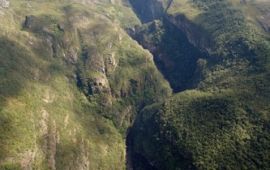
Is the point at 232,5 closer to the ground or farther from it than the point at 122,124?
farther from it

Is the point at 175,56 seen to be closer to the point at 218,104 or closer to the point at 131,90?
the point at 131,90

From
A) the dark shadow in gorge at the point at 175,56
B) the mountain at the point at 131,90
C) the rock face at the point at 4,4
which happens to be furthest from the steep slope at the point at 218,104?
the rock face at the point at 4,4

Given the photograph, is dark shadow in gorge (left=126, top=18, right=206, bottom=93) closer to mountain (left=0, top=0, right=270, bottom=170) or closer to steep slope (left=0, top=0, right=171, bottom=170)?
mountain (left=0, top=0, right=270, bottom=170)

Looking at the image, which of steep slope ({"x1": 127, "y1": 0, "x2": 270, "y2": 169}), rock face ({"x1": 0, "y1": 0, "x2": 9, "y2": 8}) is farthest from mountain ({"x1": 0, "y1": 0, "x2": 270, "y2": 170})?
rock face ({"x1": 0, "y1": 0, "x2": 9, "y2": 8})

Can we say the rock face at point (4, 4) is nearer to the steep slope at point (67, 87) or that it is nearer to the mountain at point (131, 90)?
the steep slope at point (67, 87)

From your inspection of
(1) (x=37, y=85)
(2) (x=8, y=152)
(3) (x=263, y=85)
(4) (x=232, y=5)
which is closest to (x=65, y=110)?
(1) (x=37, y=85)

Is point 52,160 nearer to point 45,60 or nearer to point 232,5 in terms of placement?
point 45,60
